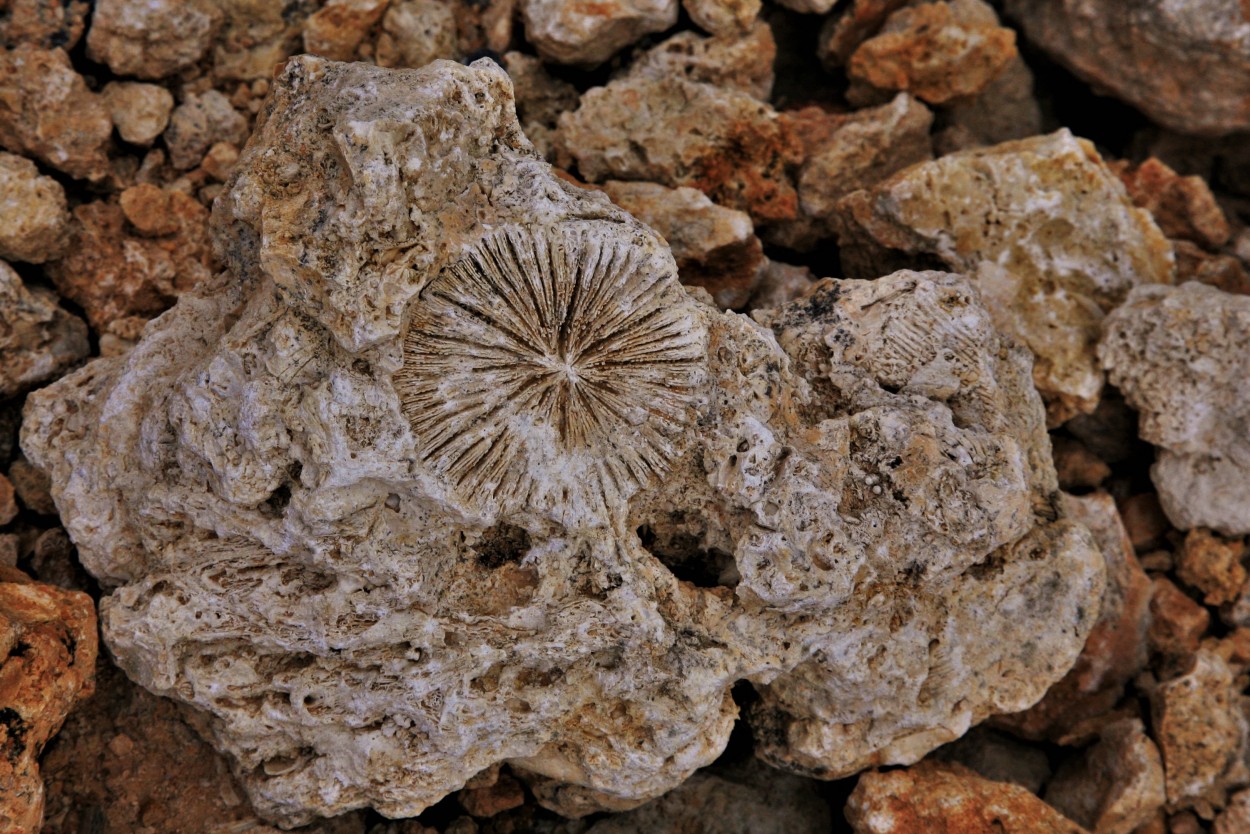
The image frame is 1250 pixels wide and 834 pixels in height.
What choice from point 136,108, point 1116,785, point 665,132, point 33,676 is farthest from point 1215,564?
point 136,108

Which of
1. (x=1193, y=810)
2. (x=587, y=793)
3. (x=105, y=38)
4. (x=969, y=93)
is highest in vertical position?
(x=105, y=38)

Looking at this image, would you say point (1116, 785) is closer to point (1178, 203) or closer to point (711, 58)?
point (1178, 203)

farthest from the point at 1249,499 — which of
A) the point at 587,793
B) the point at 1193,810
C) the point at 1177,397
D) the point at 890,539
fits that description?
the point at 587,793

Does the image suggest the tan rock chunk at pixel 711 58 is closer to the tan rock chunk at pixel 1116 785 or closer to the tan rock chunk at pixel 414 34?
the tan rock chunk at pixel 414 34

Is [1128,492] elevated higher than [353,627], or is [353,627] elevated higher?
[353,627]

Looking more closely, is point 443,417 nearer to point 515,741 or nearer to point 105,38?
point 515,741

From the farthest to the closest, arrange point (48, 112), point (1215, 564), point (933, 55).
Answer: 1. point (933, 55)
2. point (1215, 564)
3. point (48, 112)
